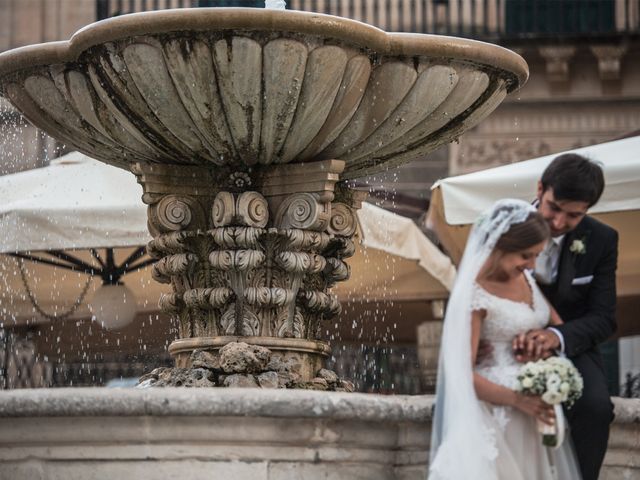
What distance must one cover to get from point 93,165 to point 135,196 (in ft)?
2.87

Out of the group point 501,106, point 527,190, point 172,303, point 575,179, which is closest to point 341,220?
point 172,303

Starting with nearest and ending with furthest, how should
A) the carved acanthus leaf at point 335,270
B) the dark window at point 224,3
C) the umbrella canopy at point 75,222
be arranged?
the carved acanthus leaf at point 335,270
the umbrella canopy at point 75,222
the dark window at point 224,3

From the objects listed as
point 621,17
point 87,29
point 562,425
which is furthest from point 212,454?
point 621,17

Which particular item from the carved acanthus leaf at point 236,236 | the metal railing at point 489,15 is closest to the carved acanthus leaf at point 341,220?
the carved acanthus leaf at point 236,236

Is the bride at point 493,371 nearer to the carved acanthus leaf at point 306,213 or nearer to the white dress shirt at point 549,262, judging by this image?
the white dress shirt at point 549,262

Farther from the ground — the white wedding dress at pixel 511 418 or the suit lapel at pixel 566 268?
the suit lapel at pixel 566 268

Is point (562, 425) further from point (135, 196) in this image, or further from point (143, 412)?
point (135, 196)

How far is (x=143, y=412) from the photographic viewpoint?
483 centimetres

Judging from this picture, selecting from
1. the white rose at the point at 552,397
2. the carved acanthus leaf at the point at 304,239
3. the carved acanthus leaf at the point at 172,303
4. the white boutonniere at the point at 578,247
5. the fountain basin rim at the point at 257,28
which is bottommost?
the white rose at the point at 552,397

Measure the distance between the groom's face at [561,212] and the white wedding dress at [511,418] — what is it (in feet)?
0.98

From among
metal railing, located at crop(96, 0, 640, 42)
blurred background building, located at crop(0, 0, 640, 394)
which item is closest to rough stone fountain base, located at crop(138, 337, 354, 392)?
blurred background building, located at crop(0, 0, 640, 394)

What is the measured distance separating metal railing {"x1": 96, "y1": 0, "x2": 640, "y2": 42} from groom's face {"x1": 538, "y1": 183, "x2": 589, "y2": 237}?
42.0 ft

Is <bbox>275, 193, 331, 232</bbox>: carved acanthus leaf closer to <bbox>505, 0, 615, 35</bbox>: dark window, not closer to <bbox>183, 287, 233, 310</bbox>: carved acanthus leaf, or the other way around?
<bbox>183, 287, 233, 310</bbox>: carved acanthus leaf

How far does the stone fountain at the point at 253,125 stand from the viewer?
6457mm
